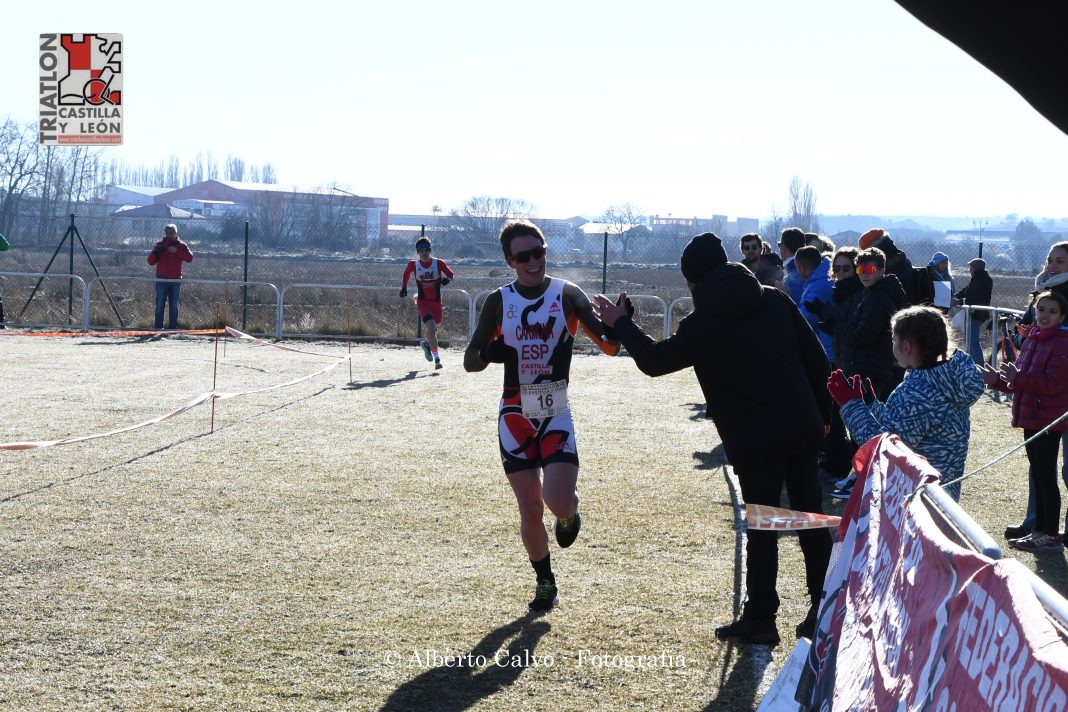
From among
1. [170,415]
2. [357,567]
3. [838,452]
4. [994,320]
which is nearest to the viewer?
[357,567]

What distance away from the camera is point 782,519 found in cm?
479

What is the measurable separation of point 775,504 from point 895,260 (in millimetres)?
5651

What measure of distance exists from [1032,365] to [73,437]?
8.25 metres

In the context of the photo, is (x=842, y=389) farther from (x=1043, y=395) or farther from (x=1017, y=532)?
(x=1017, y=532)

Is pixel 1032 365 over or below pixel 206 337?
over

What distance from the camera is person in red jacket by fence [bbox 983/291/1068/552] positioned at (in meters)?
6.61

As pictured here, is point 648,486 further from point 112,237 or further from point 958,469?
point 112,237

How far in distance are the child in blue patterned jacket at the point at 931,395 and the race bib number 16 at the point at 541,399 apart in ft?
4.99

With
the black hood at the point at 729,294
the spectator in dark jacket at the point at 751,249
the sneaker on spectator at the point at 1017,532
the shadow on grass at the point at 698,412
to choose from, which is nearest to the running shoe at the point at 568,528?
the black hood at the point at 729,294

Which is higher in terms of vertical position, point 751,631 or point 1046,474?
point 1046,474

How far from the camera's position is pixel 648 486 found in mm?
8875

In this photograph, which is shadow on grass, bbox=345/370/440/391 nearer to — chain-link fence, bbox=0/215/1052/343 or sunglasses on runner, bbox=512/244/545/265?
chain-link fence, bbox=0/215/1052/343

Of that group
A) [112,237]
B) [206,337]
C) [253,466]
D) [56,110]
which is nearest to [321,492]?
[253,466]

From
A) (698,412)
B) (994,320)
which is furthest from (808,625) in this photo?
(994,320)
